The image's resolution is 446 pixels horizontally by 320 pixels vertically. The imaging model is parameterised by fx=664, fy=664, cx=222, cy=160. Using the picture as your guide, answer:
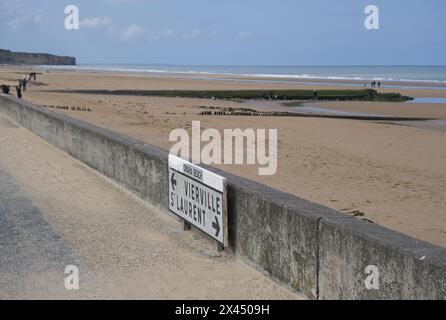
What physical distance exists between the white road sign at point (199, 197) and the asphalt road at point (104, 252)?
0.78ft

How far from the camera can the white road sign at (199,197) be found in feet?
20.9

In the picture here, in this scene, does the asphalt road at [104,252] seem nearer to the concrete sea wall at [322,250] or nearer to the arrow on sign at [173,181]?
the concrete sea wall at [322,250]

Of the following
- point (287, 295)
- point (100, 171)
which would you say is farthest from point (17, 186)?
point (287, 295)

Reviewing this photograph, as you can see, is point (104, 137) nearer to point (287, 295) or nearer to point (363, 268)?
point (287, 295)

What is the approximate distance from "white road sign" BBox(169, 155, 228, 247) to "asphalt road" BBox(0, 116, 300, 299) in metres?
0.24

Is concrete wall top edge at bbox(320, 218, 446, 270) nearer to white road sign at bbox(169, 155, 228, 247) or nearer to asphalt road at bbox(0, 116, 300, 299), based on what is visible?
asphalt road at bbox(0, 116, 300, 299)

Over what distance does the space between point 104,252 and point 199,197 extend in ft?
3.61

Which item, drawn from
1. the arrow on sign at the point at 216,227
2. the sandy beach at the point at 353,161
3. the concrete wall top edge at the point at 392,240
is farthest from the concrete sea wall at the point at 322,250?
the sandy beach at the point at 353,161

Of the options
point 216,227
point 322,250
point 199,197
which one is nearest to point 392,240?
point 322,250

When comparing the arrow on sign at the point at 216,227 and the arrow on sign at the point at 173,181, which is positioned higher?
the arrow on sign at the point at 173,181

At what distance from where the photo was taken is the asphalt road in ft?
18.0

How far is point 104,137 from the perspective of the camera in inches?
423

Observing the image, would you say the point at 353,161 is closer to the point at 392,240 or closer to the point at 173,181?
the point at 173,181
